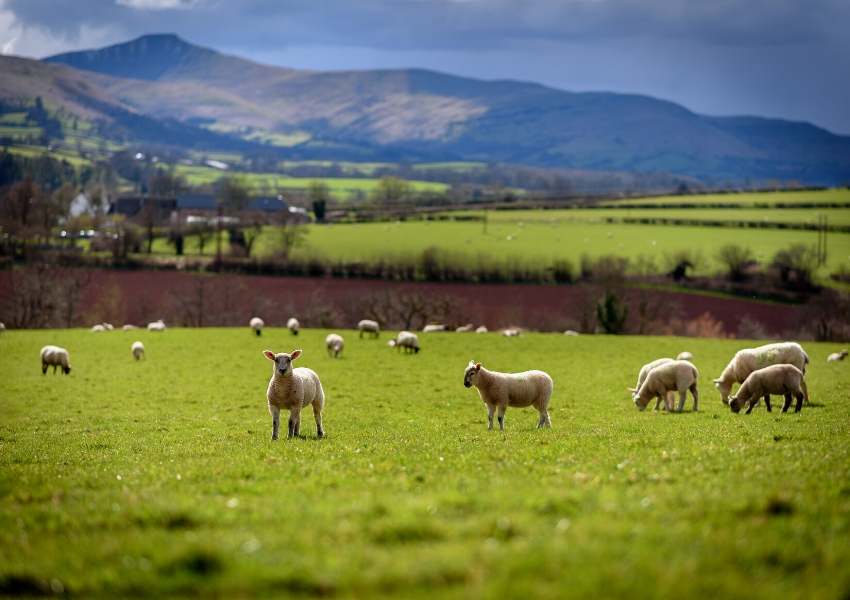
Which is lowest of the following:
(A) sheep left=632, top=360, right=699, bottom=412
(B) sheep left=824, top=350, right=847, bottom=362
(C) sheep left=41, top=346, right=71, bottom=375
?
(C) sheep left=41, top=346, right=71, bottom=375

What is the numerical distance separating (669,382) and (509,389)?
739 centimetres

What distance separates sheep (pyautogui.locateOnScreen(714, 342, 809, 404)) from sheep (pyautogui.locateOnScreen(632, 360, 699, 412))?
189cm

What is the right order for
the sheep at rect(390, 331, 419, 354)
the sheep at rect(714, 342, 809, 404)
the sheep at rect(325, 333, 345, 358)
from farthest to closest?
the sheep at rect(390, 331, 419, 354)
the sheep at rect(325, 333, 345, 358)
the sheep at rect(714, 342, 809, 404)

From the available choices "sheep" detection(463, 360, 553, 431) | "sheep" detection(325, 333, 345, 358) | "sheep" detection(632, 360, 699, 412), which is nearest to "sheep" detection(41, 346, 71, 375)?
"sheep" detection(325, 333, 345, 358)

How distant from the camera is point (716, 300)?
93125 millimetres

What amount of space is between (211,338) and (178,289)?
27.8 m

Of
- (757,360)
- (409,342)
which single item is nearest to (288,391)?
(757,360)

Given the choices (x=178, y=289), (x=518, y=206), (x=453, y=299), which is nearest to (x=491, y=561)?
(x=453, y=299)

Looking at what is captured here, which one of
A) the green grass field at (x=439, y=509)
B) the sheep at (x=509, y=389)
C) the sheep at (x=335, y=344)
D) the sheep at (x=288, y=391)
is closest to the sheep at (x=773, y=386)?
the green grass field at (x=439, y=509)

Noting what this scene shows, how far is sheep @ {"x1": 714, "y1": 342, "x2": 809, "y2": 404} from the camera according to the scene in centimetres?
2989

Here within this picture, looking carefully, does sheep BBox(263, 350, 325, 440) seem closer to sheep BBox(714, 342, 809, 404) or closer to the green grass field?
the green grass field

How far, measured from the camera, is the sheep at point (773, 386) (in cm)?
2530

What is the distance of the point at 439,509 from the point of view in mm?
10031

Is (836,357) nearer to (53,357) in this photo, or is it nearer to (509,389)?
(509,389)
